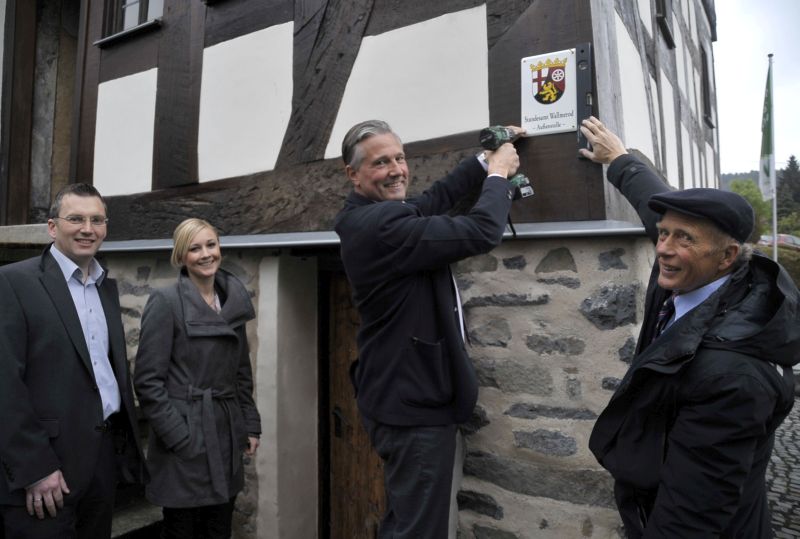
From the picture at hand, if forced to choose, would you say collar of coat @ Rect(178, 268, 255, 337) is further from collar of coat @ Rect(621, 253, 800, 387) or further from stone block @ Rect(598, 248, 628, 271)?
collar of coat @ Rect(621, 253, 800, 387)

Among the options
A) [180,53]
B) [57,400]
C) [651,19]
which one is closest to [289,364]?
[57,400]

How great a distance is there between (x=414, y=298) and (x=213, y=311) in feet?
3.50

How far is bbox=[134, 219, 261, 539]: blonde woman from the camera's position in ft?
7.82

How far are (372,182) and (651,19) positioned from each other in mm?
2512

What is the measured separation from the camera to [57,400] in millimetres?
2135

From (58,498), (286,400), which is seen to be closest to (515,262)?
(286,400)

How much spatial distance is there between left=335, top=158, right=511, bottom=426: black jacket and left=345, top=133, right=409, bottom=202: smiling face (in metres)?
0.07

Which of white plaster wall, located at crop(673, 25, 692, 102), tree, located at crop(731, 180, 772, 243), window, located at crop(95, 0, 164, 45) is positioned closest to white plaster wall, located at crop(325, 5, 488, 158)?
window, located at crop(95, 0, 164, 45)

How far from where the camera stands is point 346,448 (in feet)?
11.5

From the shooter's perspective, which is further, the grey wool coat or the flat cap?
the grey wool coat

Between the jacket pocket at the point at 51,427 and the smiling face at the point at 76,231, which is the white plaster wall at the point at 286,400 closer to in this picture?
the smiling face at the point at 76,231

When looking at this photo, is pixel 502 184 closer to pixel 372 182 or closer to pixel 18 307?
pixel 372 182

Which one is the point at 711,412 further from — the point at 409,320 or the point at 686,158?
the point at 686,158

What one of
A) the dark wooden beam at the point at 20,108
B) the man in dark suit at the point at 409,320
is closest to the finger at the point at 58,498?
the man in dark suit at the point at 409,320
